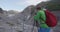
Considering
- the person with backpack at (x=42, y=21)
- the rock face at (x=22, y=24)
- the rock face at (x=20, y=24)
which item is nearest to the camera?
the person with backpack at (x=42, y=21)

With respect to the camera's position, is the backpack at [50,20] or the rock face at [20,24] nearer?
the backpack at [50,20]

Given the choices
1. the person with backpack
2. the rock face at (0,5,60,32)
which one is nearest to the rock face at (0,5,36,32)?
the rock face at (0,5,60,32)

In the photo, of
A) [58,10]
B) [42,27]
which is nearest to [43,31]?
[42,27]

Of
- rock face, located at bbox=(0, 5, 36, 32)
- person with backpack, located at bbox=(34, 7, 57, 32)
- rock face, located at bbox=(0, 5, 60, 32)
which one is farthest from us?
rock face, located at bbox=(0, 5, 36, 32)

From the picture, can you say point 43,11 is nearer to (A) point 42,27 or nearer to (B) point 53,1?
(A) point 42,27

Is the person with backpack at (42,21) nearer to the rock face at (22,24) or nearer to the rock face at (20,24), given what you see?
the rock face at (22,24)

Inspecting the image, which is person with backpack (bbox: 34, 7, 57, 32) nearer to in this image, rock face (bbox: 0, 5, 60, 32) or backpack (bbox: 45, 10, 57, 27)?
backpack (bbox: 45, 10, 57, 27)

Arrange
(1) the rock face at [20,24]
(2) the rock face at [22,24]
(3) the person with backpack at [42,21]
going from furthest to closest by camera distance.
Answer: (1) the rock face at [20,24] → (2) the rock face at [22,24] → (3) the person with backpack at [42,21]

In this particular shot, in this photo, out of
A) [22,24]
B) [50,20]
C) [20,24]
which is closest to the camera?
[50,20]

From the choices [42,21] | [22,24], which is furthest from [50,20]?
[22,24]

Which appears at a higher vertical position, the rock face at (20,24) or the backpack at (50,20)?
the backpack at (50,20)

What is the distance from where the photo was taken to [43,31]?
7.91 metres

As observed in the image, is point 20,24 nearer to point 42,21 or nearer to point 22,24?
point 22,24

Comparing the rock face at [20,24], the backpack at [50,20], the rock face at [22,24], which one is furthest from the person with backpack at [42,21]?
the rock face at [20,24]
